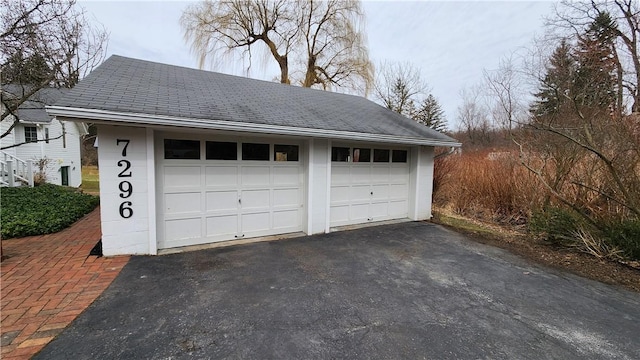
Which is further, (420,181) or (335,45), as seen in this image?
(335,45)

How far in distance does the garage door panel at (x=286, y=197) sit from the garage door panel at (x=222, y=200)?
0.86 meters

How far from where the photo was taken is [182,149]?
4961 mm

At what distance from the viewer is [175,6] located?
12.2m

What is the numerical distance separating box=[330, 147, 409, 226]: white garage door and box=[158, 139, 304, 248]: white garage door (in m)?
1.04

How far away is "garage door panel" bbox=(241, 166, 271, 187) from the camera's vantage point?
18.2 feet

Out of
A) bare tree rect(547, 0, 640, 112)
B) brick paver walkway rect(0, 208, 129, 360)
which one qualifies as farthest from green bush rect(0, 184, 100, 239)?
bare tree rect(547, 0, 640, 112)

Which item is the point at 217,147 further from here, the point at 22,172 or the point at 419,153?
the point at 22,172

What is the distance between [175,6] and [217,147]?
11.0 meters

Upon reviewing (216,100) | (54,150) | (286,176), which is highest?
(216,100)

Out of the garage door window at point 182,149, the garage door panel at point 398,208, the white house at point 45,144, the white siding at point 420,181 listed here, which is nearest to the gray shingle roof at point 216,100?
the white siding at point 420,181

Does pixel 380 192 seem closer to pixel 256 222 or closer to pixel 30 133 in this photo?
pixel 256 222

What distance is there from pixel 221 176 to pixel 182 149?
0.85 metres

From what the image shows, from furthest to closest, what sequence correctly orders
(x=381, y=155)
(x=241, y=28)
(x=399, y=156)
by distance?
(x=241, y=28)
(x=399, y=156)
(x=381, y=155)

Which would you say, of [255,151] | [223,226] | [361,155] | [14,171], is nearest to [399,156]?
[361,155]
